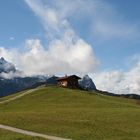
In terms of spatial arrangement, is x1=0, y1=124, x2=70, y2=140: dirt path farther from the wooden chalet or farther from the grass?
the wooden chalet

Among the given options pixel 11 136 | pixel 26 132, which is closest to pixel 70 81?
pixel 26 132

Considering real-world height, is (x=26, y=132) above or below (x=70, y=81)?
below

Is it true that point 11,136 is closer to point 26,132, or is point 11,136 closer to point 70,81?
point 26,132

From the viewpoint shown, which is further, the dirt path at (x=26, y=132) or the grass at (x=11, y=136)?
the dirt path at (x=26, y=132)

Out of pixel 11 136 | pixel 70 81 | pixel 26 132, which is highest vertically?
pixel 70 81

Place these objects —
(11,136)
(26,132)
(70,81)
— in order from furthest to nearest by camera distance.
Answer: (70,81)
(26,132)
(11,136)

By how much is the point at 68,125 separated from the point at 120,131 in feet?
24.4

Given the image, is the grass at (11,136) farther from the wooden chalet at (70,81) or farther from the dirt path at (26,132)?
the wooden chalet at (70,81)

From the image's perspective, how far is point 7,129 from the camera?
5056cm

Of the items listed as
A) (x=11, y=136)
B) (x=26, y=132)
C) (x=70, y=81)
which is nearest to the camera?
(x=11, y=136)

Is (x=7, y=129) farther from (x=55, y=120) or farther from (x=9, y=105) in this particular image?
(x=9, y=105)

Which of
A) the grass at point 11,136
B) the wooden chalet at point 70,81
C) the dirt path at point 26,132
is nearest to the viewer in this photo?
the grass at point 11,136

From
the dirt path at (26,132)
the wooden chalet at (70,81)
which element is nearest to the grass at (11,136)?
the dirt path at (26,132)

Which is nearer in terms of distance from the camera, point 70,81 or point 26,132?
point 26,132
